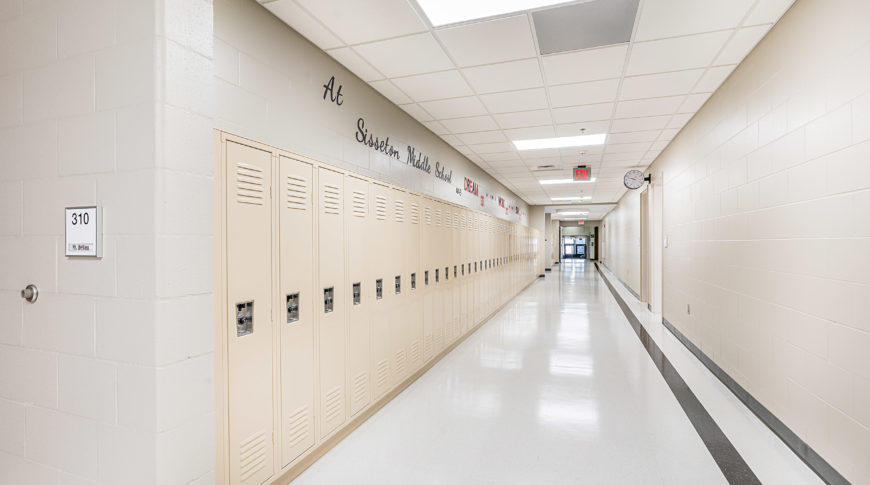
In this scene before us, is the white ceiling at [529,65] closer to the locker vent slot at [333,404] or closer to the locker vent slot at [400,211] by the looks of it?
the locker vent slot at [400,211]

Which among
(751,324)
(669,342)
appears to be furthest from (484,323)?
(751,324)

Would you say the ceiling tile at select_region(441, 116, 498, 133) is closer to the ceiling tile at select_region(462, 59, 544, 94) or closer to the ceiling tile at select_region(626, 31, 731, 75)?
the ceiling tile at select_region(462, 59, 544, 94)

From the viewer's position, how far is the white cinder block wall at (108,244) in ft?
4.35

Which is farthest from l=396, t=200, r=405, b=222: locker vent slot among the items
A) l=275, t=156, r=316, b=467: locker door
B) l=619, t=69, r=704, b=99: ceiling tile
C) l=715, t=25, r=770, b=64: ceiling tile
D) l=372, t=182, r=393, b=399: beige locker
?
l=715, t=25, r=770, b=64: ceiling tile

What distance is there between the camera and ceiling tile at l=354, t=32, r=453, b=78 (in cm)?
283

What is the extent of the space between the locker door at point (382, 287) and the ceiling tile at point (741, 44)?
2789 mm

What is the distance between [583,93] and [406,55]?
1.82m

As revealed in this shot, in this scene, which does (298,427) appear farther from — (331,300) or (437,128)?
(437,128)

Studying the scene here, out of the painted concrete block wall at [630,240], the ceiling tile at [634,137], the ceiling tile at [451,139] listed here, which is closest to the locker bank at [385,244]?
the ceiling tile at [634,137]

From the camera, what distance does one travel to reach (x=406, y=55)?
302 centimetres

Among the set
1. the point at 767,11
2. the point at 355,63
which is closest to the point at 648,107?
the point at 767,11

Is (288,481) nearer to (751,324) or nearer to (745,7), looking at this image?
(751,324)

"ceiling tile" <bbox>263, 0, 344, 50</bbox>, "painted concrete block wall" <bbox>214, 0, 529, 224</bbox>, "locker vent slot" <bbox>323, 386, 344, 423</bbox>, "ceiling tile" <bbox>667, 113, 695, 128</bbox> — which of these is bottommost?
"locker vent slot" <bbox>323, 386, 344, 423</bbox>

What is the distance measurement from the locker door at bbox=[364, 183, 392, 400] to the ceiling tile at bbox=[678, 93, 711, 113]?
3.21 meters
